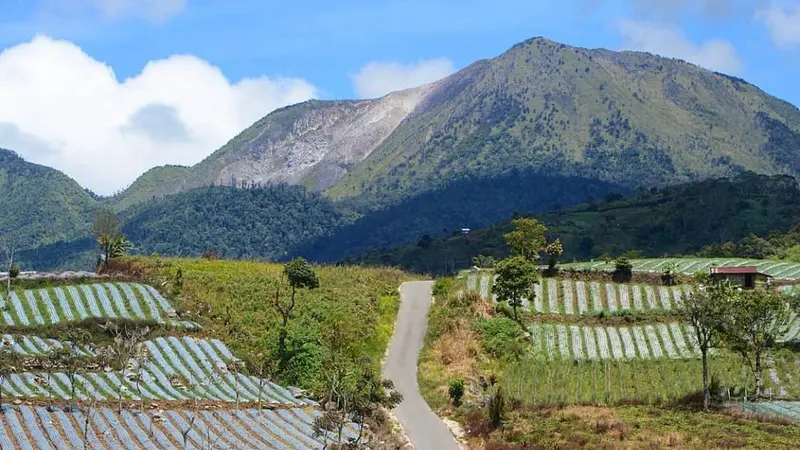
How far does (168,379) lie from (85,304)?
46.3ft

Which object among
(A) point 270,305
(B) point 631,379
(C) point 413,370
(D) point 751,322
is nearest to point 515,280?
(C) point 413,370

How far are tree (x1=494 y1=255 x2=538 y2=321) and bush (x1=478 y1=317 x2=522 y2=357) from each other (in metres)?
1.86

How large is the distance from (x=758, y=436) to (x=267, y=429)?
24160mm

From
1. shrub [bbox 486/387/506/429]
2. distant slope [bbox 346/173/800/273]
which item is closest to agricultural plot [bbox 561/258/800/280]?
shrub [bbox 486/387/506/429]

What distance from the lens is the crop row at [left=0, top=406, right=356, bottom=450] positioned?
39.6 meters

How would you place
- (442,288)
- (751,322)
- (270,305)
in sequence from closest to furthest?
(751,322) → (270,305) → (442,288)

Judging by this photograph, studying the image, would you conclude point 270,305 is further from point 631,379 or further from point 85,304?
point 631,379

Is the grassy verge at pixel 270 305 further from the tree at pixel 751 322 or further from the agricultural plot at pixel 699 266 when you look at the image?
the tree at pixel 751 322

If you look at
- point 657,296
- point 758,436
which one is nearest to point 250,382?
point 758,436

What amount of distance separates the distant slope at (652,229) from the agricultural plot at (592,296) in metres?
87.4

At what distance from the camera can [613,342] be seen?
67062 millimetres

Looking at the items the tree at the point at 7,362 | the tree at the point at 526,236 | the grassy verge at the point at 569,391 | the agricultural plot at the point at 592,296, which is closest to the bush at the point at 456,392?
the grassy verge at the point at 569,391

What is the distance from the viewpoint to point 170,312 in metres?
64.1

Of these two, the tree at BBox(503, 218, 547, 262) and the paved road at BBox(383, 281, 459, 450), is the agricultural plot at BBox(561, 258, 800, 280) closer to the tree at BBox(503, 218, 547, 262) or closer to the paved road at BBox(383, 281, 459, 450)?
the tree at BBox(503, 218, 547, 262)
